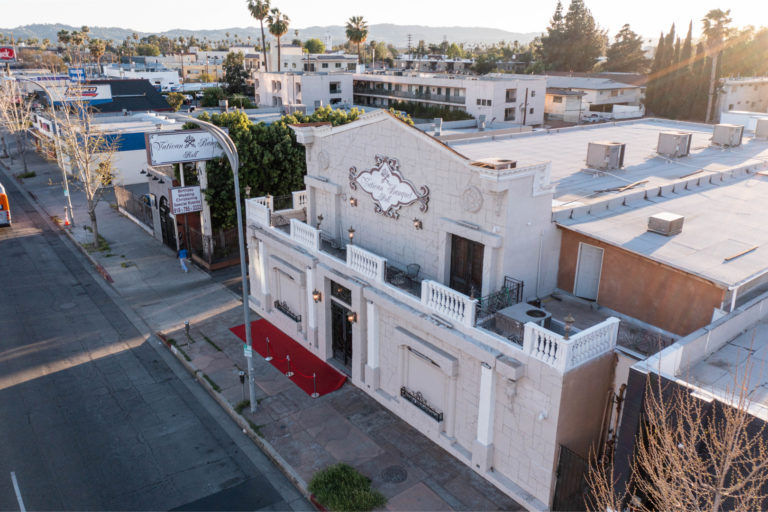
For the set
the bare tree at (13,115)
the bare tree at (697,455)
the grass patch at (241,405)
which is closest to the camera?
the bare tree at (697,455)

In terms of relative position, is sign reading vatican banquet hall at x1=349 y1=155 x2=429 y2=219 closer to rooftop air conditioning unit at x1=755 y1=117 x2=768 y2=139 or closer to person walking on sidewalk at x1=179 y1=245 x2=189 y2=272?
person walking on sidewalk at x1=179 y1=245 x2=189 y2=272

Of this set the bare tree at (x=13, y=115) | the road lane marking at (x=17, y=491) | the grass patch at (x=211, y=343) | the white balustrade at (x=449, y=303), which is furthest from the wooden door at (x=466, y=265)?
the bare tree at (x=13, y=115)

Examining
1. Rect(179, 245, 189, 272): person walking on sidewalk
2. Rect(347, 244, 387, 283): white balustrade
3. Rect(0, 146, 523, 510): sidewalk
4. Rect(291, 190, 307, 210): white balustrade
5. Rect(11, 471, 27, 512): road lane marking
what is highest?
Rect(291, 190, 307, 210): white balustrade

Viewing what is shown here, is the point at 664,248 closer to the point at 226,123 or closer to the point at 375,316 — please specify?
the point at 375,316

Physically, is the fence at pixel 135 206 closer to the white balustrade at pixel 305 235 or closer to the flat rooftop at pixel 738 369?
the white balustrade at pixel 305 235

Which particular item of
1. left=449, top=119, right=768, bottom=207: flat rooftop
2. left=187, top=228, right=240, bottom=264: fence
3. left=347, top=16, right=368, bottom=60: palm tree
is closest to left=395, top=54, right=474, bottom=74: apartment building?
left=347, top=16, right=368, bottom=60: palm tree

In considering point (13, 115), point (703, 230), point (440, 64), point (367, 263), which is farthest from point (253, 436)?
point (440, 64)
